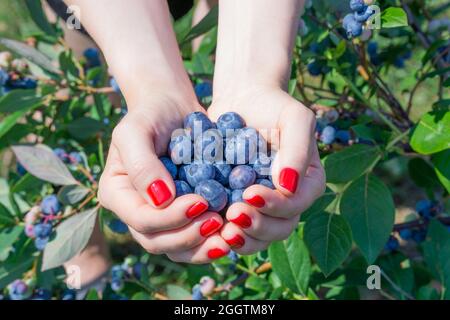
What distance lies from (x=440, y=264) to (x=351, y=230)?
11.4 inches

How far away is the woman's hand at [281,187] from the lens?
922mm

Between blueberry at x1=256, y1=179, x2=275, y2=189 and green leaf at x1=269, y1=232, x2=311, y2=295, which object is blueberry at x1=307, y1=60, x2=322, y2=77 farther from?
blueberry at x1=256, y1=179, x2=275, y2=189

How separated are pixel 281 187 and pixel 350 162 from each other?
1.17ft

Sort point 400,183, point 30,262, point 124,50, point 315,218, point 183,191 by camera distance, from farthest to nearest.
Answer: point 400,183, point 30,262, point 315,218, point 124,50, point 183,191

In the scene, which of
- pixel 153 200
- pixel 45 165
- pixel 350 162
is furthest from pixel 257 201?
pixel 45 165

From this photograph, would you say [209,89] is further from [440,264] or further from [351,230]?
[440,264]

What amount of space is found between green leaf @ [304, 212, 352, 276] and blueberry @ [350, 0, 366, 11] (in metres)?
0.37

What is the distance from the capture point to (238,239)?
37.7 inches

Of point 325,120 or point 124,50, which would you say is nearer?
point 124,50

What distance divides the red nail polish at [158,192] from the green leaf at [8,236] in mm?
659

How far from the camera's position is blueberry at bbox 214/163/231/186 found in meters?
1.02

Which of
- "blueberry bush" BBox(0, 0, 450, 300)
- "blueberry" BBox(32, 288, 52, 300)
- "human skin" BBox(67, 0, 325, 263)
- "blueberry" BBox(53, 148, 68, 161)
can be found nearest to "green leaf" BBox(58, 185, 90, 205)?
"blueberry bush" BBox(0, 0, 450, 300)

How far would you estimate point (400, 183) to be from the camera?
8.24ft
